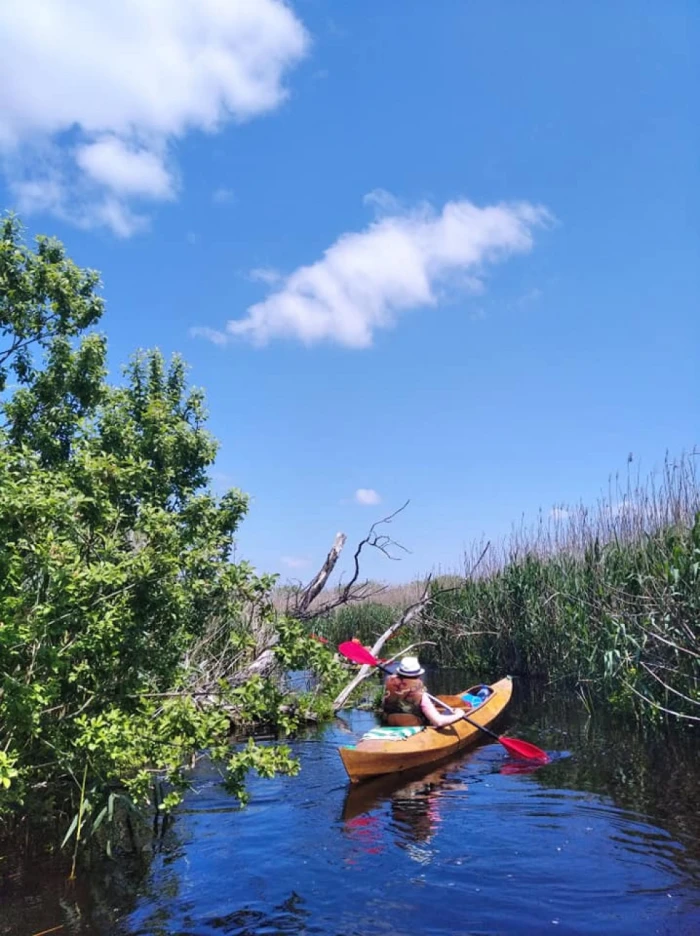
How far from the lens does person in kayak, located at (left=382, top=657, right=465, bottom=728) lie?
1013 centimetres

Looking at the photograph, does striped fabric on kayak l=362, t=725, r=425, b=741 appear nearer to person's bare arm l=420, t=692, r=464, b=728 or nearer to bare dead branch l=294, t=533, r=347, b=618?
person's bare arm l=420, t=692, r=464, b=728

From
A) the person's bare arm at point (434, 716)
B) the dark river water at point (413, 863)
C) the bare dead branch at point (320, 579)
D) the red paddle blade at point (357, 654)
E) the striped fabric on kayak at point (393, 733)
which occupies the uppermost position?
the bare dead branch at point (320, 579)

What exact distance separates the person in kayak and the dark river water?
76cm

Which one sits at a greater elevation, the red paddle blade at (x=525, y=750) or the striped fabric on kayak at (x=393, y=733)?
the striped fabric on kayak at (x=393, y=733)

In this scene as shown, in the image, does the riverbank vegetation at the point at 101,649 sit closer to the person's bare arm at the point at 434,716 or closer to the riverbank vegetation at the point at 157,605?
the riverbank vegetation at the point at 157,605

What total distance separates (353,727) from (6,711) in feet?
30.7

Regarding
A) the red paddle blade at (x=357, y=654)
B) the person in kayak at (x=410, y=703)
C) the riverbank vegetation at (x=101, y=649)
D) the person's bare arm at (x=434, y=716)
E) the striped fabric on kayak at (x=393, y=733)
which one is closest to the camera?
the riverbank vegetation at (x=101, y=649)

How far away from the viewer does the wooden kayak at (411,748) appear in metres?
8.93

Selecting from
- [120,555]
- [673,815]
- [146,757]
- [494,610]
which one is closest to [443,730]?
[673,815]

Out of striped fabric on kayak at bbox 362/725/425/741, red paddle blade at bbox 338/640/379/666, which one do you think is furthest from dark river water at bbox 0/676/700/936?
red paddle blade at bbox 338/640/379/666

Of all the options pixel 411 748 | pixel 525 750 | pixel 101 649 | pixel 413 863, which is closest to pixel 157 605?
pixel 101 649

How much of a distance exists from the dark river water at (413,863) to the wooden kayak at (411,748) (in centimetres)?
24

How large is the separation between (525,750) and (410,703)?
1689 millimetres

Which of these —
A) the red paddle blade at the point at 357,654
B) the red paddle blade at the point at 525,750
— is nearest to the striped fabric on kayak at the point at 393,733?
the red paddle blade at the point at 525,750
